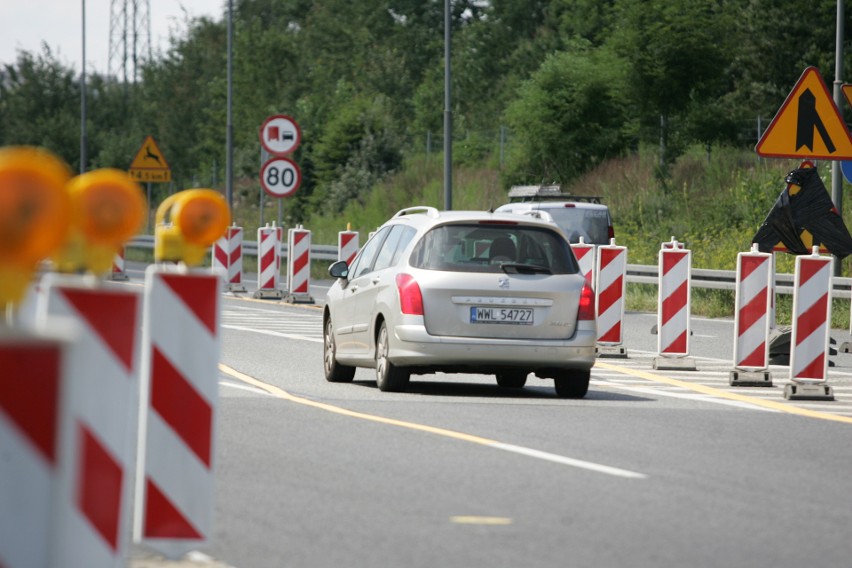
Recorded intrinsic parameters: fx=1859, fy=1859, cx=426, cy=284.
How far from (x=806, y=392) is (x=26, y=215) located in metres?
11.7

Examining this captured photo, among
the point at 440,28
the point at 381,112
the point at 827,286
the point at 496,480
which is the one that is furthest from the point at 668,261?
the point at 440,28

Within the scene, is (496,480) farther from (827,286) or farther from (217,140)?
(217,140)

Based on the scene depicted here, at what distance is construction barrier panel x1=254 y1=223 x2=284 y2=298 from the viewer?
1182 inches

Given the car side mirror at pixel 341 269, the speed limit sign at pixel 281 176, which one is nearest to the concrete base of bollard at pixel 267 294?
the speed limit sign at pixel 281 176

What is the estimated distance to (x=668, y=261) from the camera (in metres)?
17.5

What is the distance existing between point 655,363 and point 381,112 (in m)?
41.9

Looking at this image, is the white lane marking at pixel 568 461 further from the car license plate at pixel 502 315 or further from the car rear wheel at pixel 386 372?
the car rear wheel at pixel 386 372

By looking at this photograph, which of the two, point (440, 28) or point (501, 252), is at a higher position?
point (440, 28)

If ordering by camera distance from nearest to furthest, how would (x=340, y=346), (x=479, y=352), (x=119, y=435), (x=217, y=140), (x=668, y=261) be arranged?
(x=119, y=435) < (x=479, y=352) < (x=340, y=346) < (x=668, y=261) < (x=217, y=140)

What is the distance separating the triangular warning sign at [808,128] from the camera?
17.7 m

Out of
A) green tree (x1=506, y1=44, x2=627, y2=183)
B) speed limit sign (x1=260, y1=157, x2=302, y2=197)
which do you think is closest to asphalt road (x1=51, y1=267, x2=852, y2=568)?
speed limit sign (x1=260, y1=157, x2=302, y2=197)

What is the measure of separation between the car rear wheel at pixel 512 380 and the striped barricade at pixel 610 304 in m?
3.27

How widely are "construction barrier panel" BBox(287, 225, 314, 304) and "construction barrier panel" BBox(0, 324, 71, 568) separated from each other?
23.9 metres

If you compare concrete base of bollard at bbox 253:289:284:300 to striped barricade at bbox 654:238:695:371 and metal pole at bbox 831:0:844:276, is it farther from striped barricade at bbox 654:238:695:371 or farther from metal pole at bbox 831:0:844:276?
striped barricade at bbox 654:238:695:371
